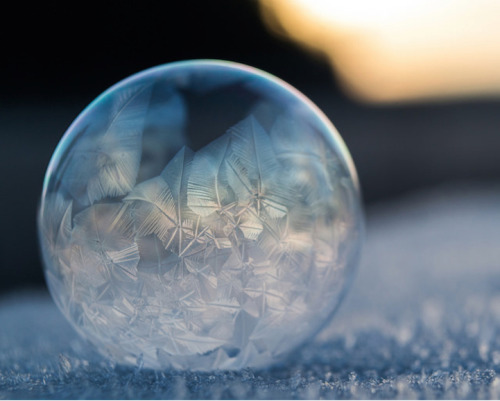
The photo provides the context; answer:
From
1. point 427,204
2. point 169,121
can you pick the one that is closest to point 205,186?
point 169,121

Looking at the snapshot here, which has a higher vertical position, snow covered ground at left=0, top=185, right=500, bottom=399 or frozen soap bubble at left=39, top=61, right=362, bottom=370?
frozen soap bubble at left=39, top=61, right=362, bottom=370

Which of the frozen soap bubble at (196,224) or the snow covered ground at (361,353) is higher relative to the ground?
the frozen soap bubble at (196,224)

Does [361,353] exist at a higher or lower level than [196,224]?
lower

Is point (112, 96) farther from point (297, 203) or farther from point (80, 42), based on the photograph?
point (80, 42)

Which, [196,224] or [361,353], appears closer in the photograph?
[196,224]
